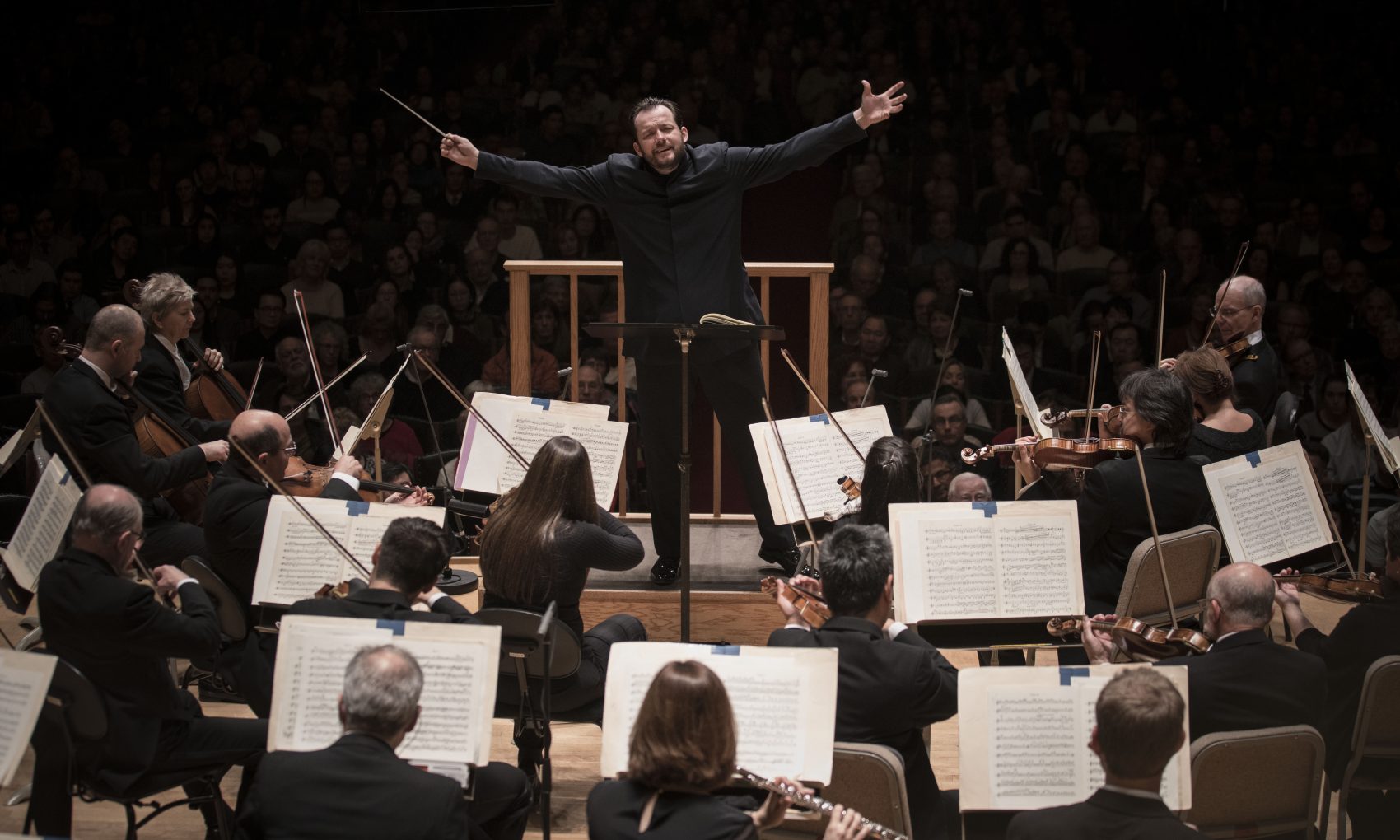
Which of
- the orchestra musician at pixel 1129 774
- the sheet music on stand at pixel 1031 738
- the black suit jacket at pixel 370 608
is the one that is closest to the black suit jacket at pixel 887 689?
the sheet music on stand at pixel 1031 738

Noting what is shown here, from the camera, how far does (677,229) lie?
433 centimetres

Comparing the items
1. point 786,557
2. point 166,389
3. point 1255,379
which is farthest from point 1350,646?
point 166,389

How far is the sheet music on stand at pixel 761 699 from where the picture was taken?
275cm

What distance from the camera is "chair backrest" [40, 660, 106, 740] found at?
118 inches

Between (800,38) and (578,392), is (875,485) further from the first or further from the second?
(800,38)

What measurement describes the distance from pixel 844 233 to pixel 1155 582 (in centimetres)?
378

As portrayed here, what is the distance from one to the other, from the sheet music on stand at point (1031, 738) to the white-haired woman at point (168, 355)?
9.70ft

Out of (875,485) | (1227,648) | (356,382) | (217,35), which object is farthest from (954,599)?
(217,35)

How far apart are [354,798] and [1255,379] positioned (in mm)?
3412

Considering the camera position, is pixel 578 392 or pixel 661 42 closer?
pixel 578 392

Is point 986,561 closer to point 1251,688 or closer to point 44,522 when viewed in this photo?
point 1251,688

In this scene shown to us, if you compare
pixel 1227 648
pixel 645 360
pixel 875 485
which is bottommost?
pixel 1227 648

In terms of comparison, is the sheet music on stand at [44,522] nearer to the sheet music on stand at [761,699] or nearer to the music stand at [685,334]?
the music stand at [685,334]

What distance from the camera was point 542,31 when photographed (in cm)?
848
